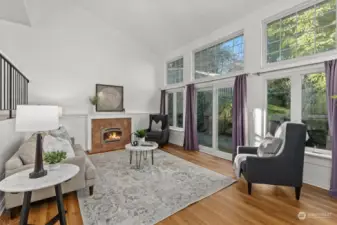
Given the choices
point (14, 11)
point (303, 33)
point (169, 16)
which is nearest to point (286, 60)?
point (303, 33)

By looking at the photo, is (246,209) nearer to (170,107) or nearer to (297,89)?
(297,89)

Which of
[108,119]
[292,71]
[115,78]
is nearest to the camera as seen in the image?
[292,71]

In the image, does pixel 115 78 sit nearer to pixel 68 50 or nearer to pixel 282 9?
pixel 68 50

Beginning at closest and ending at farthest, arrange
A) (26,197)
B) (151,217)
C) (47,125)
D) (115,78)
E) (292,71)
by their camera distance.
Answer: (26,197) < (47,125) < (151,217) < (292,71) < (115,78)

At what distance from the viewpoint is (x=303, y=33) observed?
124 inches

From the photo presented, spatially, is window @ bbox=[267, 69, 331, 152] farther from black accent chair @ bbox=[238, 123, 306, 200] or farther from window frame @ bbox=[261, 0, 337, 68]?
black accent chair @ bbox=[238, 123, 306, 200]

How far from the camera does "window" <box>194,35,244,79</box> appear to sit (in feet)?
13.9

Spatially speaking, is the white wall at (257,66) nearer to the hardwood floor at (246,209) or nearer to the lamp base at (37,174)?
the hardwood floor at (246,209)

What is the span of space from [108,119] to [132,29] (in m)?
3.07

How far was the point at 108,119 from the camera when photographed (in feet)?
18.1

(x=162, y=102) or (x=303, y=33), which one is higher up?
(x=303, y=33)

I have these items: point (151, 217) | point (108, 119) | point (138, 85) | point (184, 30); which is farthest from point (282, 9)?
point (108, 119)

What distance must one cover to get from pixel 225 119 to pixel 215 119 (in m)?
0.32

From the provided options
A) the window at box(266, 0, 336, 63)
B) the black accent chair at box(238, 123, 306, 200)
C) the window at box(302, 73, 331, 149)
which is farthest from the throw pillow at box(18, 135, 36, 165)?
the window at box(266, 0, 336, 63)
